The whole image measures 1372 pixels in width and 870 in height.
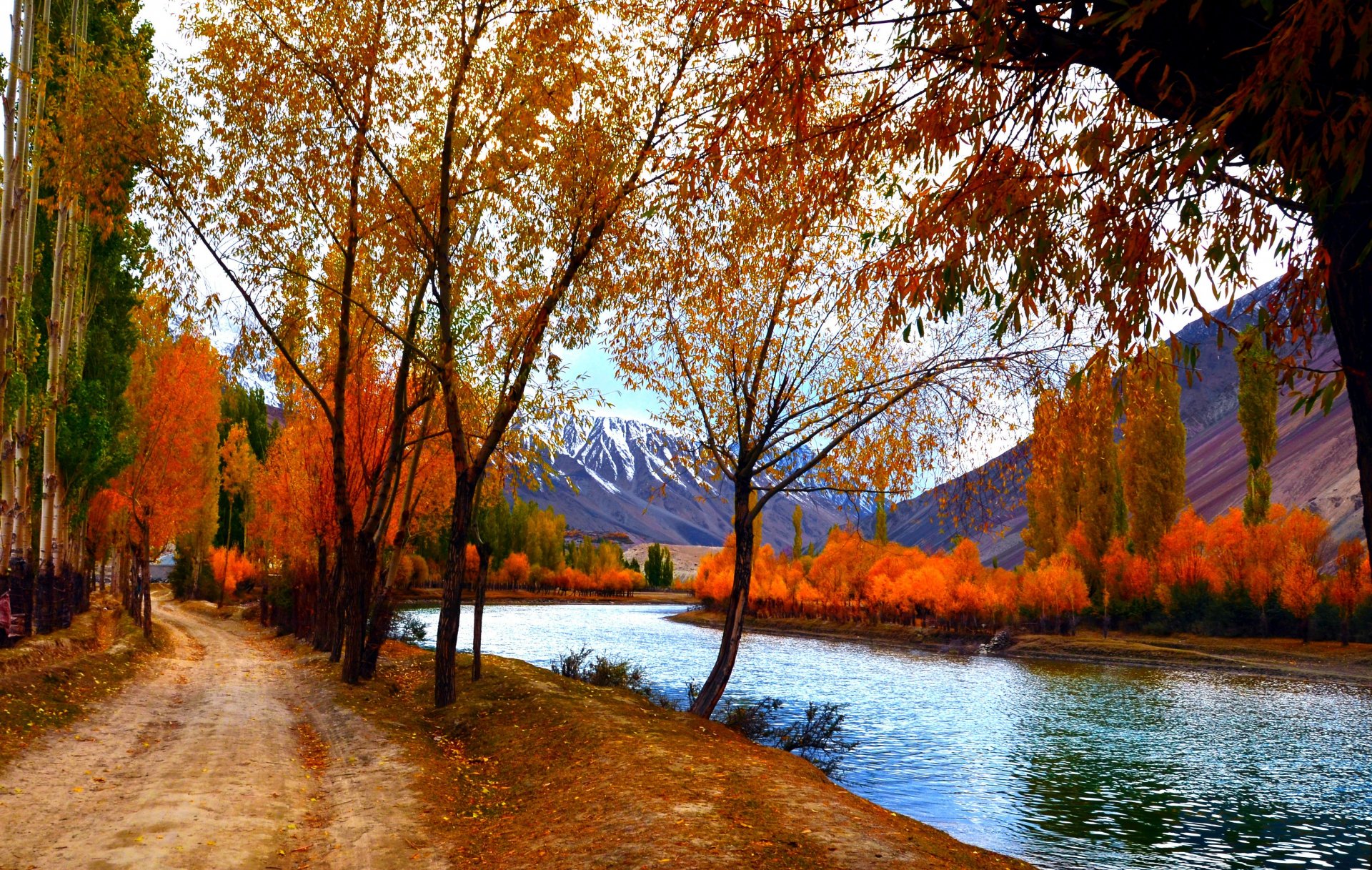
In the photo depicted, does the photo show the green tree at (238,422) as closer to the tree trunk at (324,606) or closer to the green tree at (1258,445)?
the tree trunk at (324,606)

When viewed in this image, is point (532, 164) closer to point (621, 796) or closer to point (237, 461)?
point (621, 796)

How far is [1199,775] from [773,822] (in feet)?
59.7

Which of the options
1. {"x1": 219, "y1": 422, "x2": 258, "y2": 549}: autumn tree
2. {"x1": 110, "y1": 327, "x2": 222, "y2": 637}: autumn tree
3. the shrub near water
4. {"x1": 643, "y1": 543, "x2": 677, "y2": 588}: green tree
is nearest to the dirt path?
the shrub near water

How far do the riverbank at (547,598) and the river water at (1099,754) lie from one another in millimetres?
52425

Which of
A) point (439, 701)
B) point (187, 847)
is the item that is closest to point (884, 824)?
point (187, 847)

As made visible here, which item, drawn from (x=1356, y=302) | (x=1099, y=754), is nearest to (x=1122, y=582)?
(x=1099, y=754)

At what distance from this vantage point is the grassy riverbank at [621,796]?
7859 millimetres

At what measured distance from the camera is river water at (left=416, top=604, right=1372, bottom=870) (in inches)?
638

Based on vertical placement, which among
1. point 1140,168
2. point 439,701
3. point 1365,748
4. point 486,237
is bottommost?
point 1365,748

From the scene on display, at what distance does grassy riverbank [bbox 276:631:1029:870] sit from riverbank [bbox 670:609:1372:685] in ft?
146

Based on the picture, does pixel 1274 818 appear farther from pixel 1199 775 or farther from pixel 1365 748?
pixel 1365 748

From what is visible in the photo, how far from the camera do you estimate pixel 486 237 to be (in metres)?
17.5

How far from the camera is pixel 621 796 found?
31.4 ft

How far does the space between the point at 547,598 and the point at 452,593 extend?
111 m
